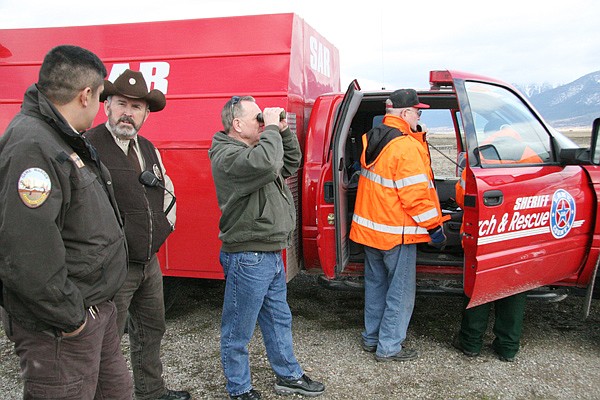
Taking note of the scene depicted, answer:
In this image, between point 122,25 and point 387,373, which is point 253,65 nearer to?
point 122,25

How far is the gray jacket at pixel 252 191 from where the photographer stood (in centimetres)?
284

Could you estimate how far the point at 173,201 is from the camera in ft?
10.5

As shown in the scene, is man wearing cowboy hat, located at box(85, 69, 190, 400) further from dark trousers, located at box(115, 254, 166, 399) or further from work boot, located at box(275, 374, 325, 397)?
work boot, located at box(275, 374, 325, 397)

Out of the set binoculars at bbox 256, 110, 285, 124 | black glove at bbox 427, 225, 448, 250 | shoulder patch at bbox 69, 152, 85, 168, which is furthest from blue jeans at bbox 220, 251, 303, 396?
shoulder patch at bbox 69, 152, 85, 168

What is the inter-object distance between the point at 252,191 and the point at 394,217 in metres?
1.14

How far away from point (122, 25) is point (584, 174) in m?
3.70

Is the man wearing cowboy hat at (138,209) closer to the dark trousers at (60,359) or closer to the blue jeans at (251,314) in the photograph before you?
the blue jeans at (251,314)

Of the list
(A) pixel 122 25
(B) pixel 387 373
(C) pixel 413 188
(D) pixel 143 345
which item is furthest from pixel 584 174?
(A) pixel 122 25

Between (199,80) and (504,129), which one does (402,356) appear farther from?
(199,80)

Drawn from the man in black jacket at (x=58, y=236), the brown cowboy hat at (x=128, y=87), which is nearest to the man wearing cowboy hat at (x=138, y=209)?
the brown cowboy hat at (x=128, y=87)

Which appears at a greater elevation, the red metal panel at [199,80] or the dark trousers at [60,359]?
the red metal panel at [199,80]

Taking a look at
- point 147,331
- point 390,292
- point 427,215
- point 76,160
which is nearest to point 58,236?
point 76,160

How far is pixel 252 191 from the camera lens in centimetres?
292

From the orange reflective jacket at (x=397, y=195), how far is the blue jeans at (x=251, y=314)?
83 centimetres
